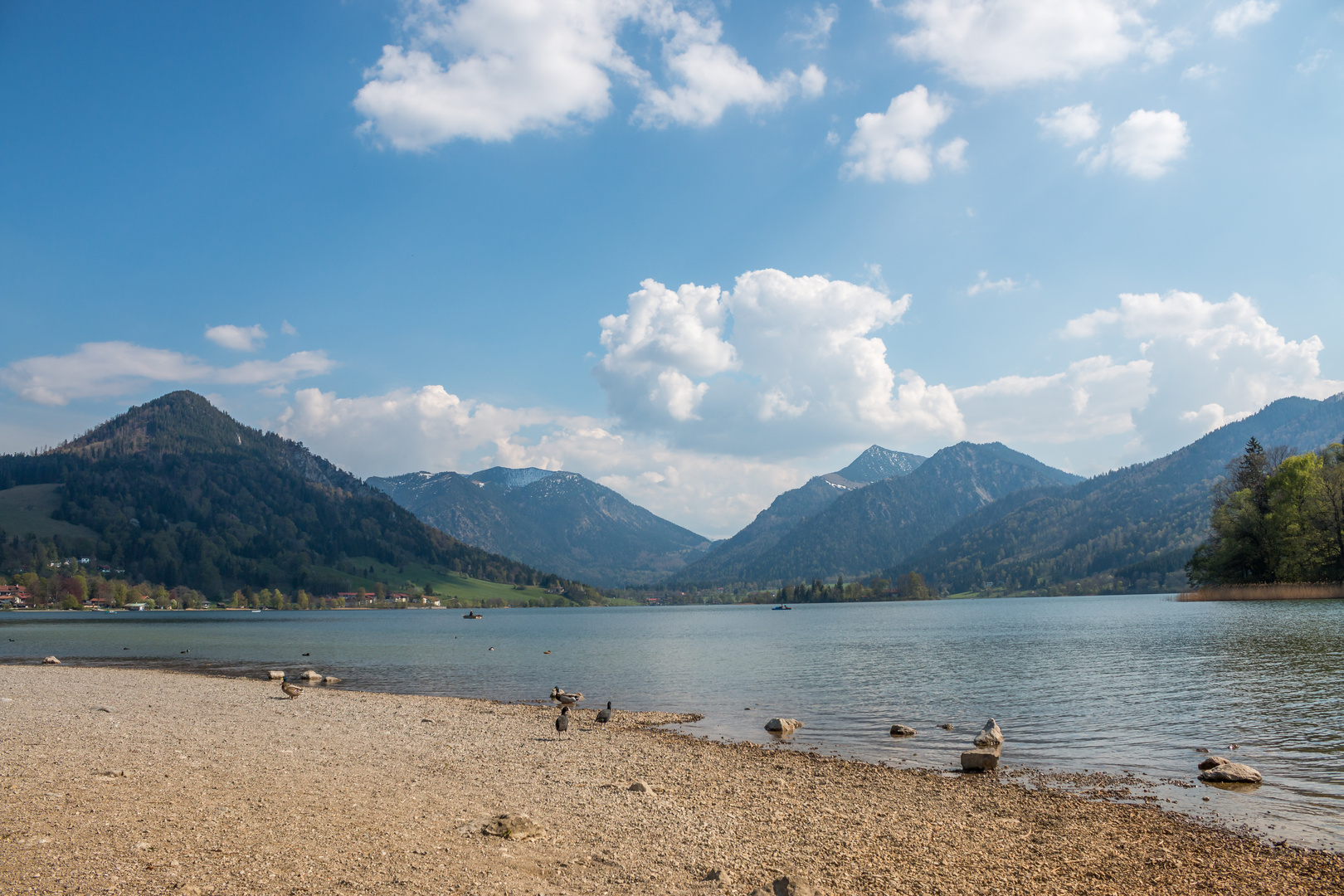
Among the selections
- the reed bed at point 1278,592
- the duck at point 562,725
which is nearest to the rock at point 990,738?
the duck at point 562,725

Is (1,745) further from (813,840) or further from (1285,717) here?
(1285,717)

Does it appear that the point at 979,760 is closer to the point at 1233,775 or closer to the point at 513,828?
the point at 1233,775

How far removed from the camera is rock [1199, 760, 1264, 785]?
1995 cm

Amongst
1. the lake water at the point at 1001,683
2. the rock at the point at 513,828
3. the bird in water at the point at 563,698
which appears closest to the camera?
the rock at the point at 513,828

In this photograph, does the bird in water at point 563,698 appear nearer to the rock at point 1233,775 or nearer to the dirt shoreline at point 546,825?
the dirt shoreline at point 546,825

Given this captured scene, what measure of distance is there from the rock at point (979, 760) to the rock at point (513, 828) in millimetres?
14729

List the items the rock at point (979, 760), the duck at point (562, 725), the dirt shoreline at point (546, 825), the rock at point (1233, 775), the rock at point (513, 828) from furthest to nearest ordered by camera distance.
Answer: the duck at point (562, 725)
the rock at point (979, 760)
the rock at point (1233, 775)
the rock at point (513, 828)
the dirt shoreline at point (546, 825)

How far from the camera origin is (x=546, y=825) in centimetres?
1476

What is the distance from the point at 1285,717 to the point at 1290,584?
96.2 m

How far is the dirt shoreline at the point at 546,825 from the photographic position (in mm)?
11531

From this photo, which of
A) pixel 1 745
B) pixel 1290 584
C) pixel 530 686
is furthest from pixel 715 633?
pixel 1 745

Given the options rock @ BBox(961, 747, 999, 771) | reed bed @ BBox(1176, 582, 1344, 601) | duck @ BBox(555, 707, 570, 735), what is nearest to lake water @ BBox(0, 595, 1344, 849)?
rock @ BBox(961, 747, 999, 771)

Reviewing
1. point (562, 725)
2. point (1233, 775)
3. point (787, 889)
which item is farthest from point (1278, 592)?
point (787, 889)

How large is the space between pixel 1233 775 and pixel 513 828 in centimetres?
1966
